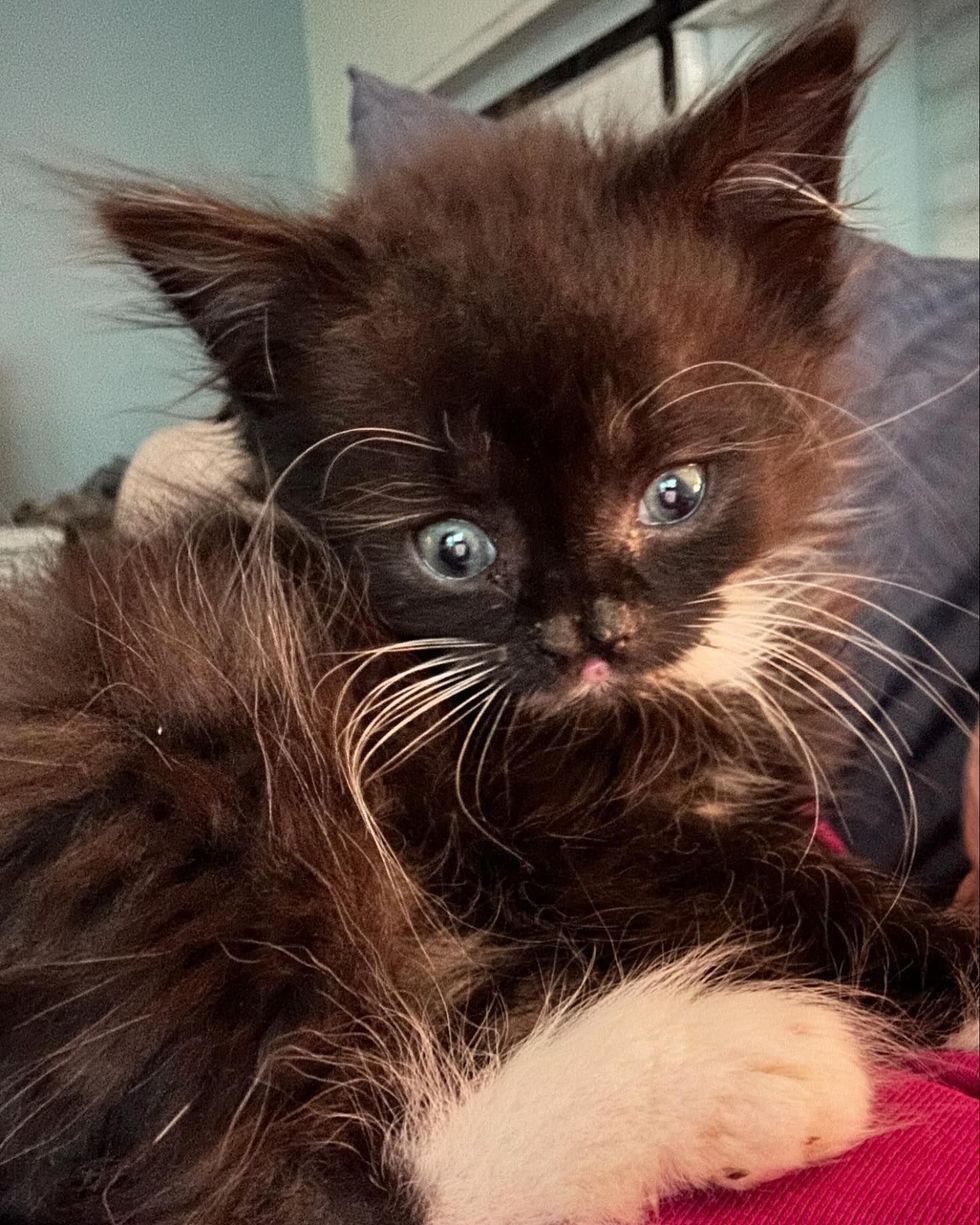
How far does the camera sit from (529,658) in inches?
36.1

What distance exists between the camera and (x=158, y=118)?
3.80 ft

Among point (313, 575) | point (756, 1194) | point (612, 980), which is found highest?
point (313, 575)

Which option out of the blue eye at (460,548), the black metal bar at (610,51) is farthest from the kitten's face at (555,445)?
the black metal bar at (610,51)

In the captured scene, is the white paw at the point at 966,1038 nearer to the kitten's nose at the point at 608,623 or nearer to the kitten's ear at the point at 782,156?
the kitten's nose at the point at 608,623

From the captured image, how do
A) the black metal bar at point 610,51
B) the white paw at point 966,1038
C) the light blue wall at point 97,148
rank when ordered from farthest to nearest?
the black metal bar at point 610,51 < the light blue wall at point 97,148 < the white paw at point 966,1038

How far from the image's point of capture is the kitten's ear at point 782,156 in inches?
36.9

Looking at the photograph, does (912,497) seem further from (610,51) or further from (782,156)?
(610,51)

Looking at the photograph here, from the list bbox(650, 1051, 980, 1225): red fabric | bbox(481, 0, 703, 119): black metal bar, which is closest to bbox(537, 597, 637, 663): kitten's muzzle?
bbox(650, 1051, 980, 1225): red fabric

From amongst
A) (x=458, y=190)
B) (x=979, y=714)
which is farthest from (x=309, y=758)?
(x=979, y=714)

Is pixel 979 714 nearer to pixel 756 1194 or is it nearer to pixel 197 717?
pixel 756 1194

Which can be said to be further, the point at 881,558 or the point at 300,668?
the point at 881,558

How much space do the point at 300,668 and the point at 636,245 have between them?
48cm

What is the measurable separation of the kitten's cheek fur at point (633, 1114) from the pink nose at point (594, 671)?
0.27 metres

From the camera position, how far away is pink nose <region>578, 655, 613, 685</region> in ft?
3.01
